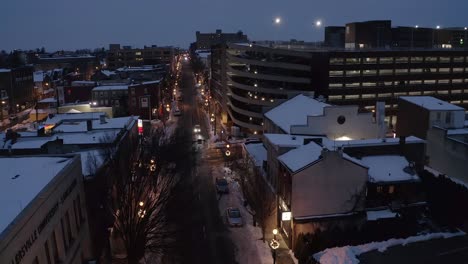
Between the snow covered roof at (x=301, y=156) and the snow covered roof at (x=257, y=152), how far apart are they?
31.1 ft

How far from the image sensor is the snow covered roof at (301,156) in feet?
96.5

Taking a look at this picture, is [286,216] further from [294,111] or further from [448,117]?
[448,117]

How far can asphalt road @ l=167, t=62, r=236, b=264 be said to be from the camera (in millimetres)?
29562

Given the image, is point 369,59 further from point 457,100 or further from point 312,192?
point 312,192

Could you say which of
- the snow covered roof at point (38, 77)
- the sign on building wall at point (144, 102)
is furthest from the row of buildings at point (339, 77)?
the snow covered roof at point (38, 77)

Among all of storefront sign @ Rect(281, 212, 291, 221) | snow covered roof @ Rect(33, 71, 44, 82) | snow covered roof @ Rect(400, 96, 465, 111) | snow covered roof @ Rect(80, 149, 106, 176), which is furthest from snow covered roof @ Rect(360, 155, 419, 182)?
snow covered roof @ Rect(33, 71, 44, 82)

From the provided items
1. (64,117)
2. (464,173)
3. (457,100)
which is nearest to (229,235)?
(464,173)

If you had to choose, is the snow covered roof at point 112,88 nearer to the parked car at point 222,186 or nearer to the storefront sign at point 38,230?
the parked car at point 222,186

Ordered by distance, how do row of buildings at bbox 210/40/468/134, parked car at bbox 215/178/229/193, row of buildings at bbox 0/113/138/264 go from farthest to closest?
row of buildings at bbox 210/40/468/134 < parked car at bbox 215/178/229/193 < row of buildings at bbox 0/113/138/264

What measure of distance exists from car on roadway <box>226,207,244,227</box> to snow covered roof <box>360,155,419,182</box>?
10.7 meters

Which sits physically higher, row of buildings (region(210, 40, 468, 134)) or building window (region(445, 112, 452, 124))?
row of buildings (region(210, 40, 468, 134))

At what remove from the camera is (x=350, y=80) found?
74688mm

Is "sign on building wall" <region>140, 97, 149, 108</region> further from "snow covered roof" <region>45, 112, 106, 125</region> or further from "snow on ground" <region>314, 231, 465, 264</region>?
"snow on ground" <region>314, 231, 465, 264</region>

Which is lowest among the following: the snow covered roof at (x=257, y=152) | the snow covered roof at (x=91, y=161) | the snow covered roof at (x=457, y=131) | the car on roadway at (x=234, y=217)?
the car on roadway at (x=234, y=217)
